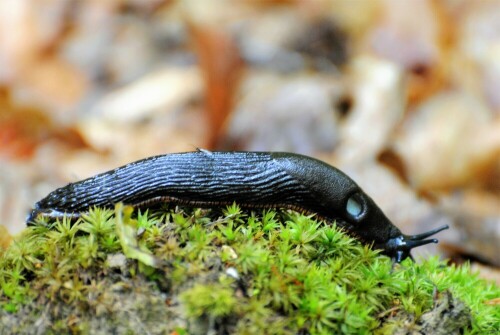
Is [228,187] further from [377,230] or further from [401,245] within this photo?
[401,245]

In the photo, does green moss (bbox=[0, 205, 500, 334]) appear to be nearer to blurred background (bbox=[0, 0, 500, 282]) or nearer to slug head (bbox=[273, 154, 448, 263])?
slug head (bbox=[273, 154, 448, 263])

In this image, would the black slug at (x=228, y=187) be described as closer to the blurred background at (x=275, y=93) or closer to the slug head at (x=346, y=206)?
the slug head at (x=346, y=206)

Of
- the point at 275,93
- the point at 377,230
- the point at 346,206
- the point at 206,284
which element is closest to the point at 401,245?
the point at 377,230

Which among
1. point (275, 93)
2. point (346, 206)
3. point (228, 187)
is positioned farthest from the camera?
point (275, 93)

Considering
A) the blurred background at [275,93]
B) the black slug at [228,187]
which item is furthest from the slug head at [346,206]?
the blurred background at [275,93]

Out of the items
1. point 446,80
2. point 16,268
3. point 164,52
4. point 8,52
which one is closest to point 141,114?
point 164,52

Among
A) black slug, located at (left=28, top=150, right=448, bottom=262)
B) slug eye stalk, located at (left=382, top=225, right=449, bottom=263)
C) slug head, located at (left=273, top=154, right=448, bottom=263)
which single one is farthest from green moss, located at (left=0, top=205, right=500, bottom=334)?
slug eye stalk, located at (left=382, top=225, right=449, bottom=263)
